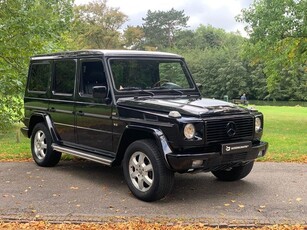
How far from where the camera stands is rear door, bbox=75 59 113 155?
6445 mm

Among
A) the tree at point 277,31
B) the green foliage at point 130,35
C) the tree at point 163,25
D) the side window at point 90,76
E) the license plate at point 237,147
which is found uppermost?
the tree at point 163,25

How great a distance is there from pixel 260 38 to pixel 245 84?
5119cm

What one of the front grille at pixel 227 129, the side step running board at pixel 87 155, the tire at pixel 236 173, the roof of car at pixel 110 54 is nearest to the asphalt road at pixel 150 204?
the tire at pixel 236 173

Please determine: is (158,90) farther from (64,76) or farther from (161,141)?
(64,76)

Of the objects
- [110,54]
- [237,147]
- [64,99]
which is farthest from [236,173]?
Answer: [64,99]

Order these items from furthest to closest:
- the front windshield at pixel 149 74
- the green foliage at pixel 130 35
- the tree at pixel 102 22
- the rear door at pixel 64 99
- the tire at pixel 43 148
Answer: the green foliage at pixel 130 35, the tree at pixel 102 22, the tire at pixel 43 148, the rear door at pixel 64 99, the front windshield at pixel 149 74

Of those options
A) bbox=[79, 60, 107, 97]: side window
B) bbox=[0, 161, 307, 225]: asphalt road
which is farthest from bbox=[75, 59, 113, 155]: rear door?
bbox=[0, 161, 307, 225]: asphalt road

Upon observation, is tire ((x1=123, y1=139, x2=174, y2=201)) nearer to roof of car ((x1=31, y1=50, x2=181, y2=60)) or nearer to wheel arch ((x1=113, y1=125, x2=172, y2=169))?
wheel arch ((x1=113, y1=125, x2=172, y2=169))

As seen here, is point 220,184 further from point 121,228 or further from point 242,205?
point 121,228

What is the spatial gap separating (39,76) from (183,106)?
12.3ft

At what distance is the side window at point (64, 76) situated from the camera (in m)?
7.29

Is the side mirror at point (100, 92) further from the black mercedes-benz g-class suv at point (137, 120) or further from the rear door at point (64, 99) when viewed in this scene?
the rear door at point (64, 99)

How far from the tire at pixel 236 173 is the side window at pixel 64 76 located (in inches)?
118

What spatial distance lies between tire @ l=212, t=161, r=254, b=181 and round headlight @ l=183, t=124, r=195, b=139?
5.39ft
